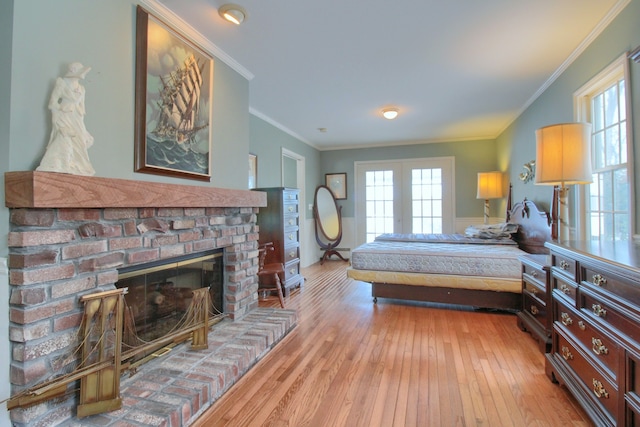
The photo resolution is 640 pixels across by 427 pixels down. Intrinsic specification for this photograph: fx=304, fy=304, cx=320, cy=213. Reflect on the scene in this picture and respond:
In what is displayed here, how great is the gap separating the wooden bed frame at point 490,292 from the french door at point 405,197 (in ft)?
7.37

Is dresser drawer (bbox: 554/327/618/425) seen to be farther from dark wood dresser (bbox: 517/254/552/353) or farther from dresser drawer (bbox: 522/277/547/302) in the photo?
dresser drawer (bbox: 522/277/547/302)

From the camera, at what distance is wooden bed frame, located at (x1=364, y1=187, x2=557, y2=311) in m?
2.96

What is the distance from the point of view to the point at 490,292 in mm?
3000

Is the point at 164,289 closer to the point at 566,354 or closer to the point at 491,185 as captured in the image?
the point at 566,354

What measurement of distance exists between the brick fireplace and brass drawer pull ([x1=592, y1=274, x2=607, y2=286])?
2186mm

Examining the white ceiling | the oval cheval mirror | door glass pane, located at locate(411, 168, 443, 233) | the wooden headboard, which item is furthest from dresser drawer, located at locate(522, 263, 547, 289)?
the oval cheval mirror

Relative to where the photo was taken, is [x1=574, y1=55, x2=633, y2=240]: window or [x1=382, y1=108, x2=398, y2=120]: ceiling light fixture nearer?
[x1=574, y1=55, x2=633, y2=240]: window

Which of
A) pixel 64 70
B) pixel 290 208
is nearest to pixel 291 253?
pixel 290 208

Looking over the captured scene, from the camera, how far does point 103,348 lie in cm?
146

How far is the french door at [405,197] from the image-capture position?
19.3 feet

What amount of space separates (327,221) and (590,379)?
16.1ft

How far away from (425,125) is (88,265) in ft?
15.3

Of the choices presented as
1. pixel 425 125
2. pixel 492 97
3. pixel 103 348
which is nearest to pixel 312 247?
pixel 425 125

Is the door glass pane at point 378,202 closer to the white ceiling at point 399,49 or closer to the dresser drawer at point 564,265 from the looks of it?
the white ceiling at point 399,49
